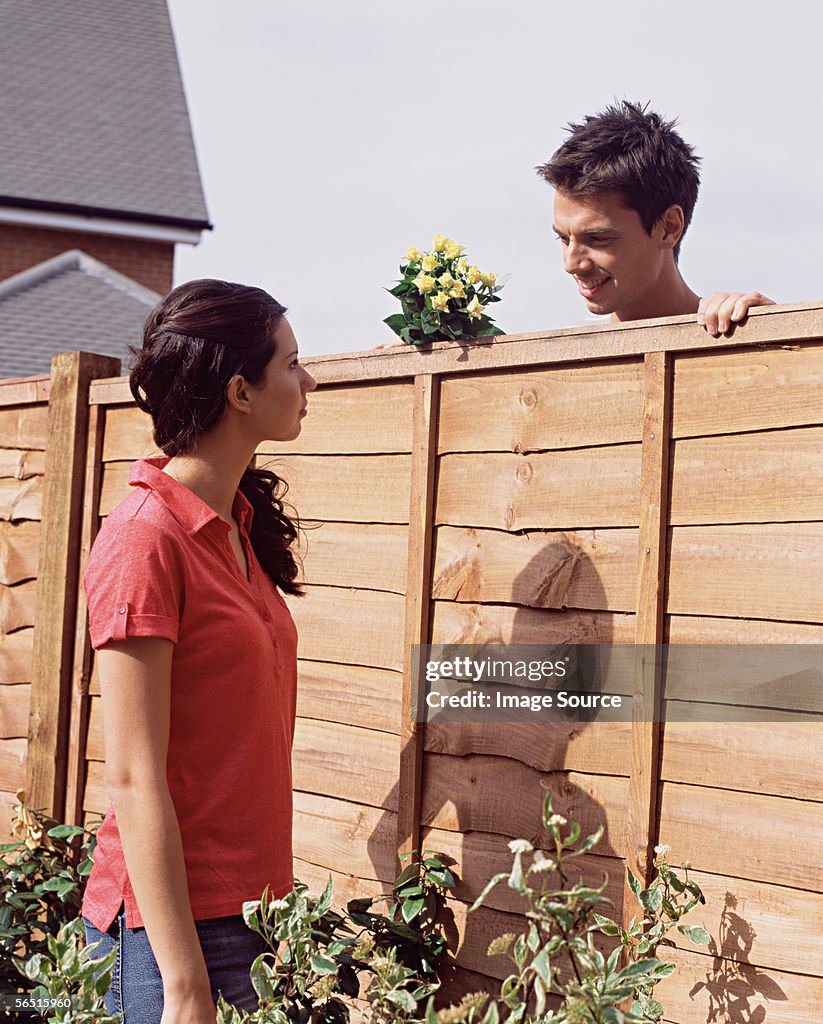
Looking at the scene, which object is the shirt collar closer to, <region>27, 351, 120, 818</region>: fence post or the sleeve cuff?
the sleeve cuff

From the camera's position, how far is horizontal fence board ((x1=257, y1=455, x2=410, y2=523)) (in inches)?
125

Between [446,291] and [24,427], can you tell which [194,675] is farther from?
[24,427]

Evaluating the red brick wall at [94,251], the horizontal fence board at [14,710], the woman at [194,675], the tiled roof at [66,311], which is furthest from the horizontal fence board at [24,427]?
the red brick wall at [94,251]

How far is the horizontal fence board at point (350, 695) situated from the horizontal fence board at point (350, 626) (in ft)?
0.09

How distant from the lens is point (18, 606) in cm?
436

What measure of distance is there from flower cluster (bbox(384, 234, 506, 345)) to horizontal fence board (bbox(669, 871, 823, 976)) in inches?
55.4

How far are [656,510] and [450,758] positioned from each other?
85cm

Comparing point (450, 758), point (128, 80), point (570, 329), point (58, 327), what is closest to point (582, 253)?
point (570, 329)

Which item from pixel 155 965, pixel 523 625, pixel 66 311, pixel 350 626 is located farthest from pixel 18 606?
pixel 66 311

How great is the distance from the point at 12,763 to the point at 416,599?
1.99 metres

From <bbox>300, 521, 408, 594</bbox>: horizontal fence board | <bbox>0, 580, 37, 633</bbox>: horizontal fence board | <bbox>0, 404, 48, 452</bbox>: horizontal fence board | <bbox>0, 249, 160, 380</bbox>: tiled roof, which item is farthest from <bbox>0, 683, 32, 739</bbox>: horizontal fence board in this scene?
<bbox>0, 249, 160, 380</bbox>: tiled roof

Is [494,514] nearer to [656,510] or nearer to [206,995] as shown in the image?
[656,510]

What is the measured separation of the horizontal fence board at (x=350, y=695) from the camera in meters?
3.12

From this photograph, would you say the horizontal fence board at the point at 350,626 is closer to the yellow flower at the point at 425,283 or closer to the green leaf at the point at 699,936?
the yellow flower at the point at 425,283
